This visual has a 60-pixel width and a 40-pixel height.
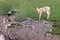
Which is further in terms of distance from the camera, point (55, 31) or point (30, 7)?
point (30, 7)

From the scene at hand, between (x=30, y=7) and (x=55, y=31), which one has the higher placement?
(x=30, y=7)

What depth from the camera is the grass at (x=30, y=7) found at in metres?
16.7

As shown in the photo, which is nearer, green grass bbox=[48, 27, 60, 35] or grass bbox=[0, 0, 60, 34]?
green grass bbox=[48, 27, 60, 35]

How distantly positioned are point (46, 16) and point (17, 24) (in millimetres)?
2507

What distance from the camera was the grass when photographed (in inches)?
658

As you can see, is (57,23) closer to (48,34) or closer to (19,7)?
(48,34)

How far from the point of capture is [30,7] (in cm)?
1866

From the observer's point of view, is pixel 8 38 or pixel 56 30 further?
pixel 56 30

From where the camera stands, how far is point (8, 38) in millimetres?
12109

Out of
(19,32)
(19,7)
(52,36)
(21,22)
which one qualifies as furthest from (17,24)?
(19,7)

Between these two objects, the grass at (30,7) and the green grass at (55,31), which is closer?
the green grass at (55,31)

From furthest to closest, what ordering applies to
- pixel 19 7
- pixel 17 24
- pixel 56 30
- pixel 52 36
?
pixel 19 7
pixel 17 24
pixel 56 30
pixel 52 36

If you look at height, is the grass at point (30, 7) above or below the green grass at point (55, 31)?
above

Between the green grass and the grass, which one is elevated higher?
the grass
